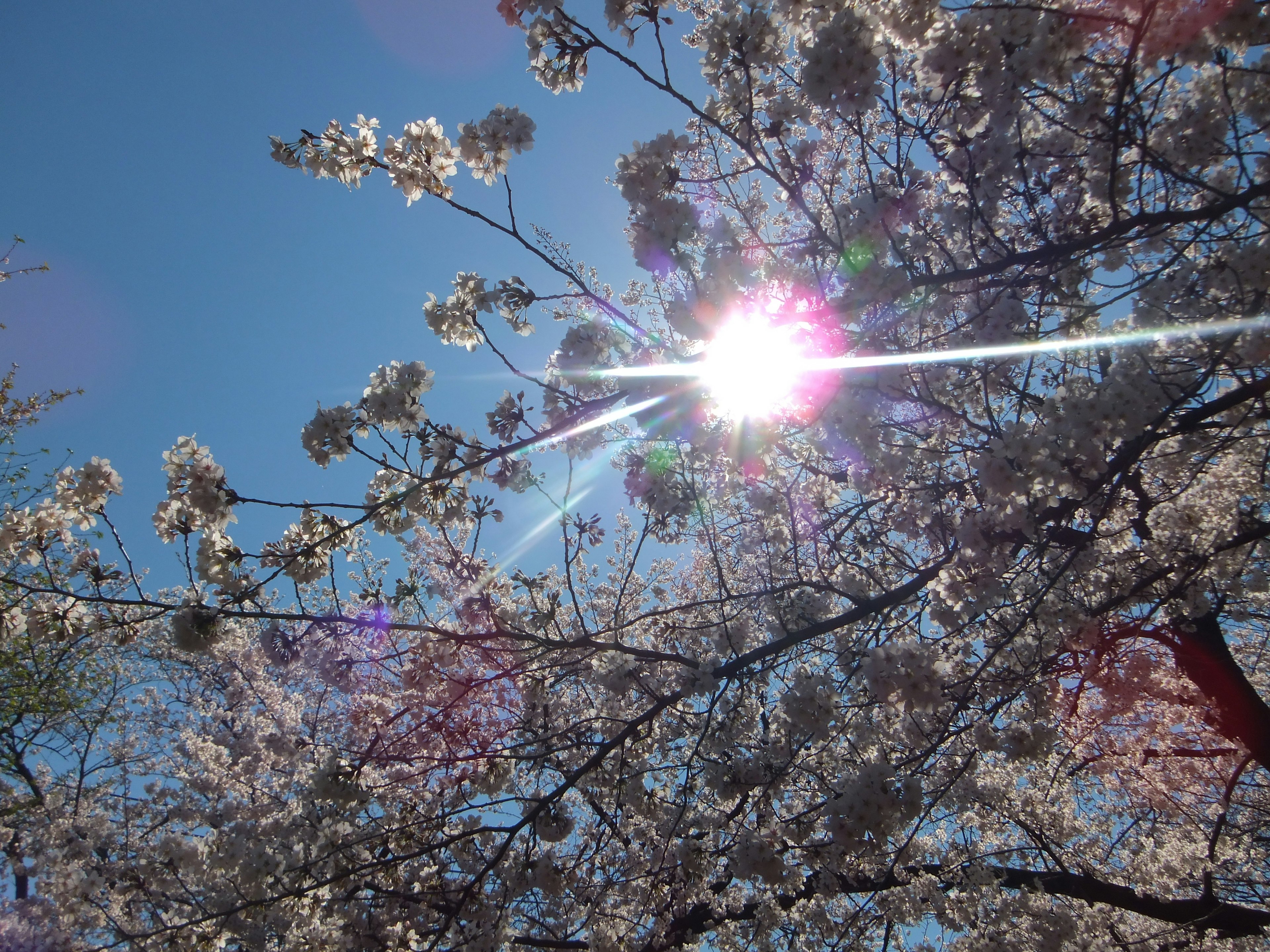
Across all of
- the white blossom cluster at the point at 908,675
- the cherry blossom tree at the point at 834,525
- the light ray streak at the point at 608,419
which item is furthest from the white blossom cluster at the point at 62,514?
the white blossom cluster at the point at 908,675

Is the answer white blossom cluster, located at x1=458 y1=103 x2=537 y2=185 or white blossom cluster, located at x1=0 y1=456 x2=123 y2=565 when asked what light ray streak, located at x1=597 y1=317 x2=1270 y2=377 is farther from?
white blossom cluster, located at x1=0 y1=456 x2=123 y2=565

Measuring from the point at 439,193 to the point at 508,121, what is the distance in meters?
0.60

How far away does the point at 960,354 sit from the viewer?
3.61m

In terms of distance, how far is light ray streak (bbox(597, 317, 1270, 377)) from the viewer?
3074mm

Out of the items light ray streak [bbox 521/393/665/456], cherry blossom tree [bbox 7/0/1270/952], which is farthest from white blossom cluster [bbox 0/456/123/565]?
light ray streak [bbox 521/393/665/456]

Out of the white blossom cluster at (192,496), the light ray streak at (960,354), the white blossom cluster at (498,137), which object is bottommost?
the white blossom cluster at (192,496)

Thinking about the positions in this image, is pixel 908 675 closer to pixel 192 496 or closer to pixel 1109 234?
pixel 1109 234

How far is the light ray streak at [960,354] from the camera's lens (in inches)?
121

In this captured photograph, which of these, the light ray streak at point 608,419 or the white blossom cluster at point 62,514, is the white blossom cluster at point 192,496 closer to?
the white blossom cluster at point 62,514

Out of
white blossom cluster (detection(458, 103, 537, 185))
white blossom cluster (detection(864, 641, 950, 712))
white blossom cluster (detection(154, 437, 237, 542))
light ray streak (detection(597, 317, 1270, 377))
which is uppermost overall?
white blossom cluster (detection(458, 103, 537, 185))

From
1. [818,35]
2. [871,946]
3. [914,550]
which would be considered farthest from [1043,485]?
[871,946]

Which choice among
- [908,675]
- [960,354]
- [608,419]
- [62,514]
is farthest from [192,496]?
[960,354]

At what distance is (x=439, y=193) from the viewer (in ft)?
11.4

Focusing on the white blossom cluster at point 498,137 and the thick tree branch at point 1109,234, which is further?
the white blossom cluster at point 498,137
